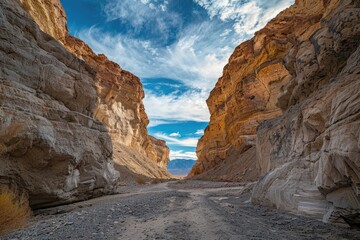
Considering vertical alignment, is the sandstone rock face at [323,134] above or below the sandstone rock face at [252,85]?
below

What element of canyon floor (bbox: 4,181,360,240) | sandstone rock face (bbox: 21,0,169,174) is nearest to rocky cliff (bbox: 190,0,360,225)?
canyon floor (bbox: 4,181,360,240)

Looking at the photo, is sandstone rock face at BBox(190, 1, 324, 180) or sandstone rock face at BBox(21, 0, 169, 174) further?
sandstone rock face at BBox(21, 0, 169, 174)

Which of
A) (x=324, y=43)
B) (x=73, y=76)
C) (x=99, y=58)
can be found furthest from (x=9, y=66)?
(x=99, y=58)

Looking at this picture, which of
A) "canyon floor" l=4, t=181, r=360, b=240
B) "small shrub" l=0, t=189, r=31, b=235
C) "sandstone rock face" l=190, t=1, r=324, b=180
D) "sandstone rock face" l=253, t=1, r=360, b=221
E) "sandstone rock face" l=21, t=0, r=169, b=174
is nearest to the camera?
"canyon floor" l=4, t=181, r=360, b=240

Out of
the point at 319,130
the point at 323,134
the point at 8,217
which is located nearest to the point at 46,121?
the point at 8,217

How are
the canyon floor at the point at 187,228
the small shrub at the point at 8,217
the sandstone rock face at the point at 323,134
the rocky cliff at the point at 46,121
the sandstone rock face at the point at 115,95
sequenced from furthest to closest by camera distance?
1. the sandstone rock face at the point at 115,95
2. the rocky cliff at the point at 46,121
3. the small shrub at the point at 8,217
4. the sandstone rock face at the point at 323,134
5. the canyon floor at the point at 187,228

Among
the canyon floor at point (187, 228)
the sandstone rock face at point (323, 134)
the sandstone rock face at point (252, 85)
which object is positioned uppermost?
the sandstone rock face at point (252, 85)

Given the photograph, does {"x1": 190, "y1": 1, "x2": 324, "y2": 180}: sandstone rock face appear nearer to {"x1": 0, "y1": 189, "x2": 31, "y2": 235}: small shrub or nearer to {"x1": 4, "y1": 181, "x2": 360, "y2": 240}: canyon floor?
{"x1": 4, "y1": 181, "x2": 360, "y2": 240}: canyon floor

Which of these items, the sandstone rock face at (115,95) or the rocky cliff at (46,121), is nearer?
the rocky cliff at (46,121)

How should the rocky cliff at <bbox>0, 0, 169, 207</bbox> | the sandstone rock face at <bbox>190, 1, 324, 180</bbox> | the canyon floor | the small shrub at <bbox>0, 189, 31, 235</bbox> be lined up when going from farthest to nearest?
the sandstone rock face at <bbox>190, 1, 324, 180</bbox>
the rocky cliff at <bbox>0, 0, 169, 207</bbox>
the small shrub at <bbox>0, 189, 31, 235</bbox>
the canyon floor

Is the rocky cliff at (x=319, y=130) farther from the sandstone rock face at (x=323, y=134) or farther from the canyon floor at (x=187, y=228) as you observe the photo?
the canyon floor at (x=187, y=228)

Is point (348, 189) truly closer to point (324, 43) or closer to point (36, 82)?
point (324, 43)

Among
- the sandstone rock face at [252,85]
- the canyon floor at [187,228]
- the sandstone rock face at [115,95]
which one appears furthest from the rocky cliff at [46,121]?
the sandstone rock face at [115,95]

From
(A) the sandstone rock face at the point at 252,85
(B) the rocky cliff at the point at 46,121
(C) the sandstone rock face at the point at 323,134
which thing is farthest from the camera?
(A) the sandstone rock face at the point at 252,85
